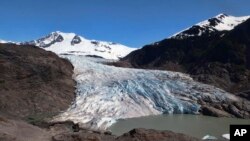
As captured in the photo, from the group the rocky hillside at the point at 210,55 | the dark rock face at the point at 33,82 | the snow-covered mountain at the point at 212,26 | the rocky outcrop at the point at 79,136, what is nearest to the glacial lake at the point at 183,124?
the dark rock face at the point at 33,82

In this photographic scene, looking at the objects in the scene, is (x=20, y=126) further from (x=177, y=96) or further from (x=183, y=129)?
(x=177, y=96)

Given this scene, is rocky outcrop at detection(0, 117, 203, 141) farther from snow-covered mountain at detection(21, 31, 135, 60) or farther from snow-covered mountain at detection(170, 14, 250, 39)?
snow-covered mountain at detection(21, 31, 135, 60)

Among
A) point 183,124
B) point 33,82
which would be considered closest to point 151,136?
point 183,124

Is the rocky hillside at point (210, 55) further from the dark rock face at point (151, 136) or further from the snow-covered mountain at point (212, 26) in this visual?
the dark rock face at point (151, 136)

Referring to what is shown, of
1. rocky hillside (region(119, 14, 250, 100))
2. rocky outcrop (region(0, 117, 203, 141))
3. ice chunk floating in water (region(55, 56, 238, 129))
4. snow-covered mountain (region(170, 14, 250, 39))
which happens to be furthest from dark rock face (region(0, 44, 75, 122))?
snow-covered mountain (region(170, 14, 250, 39))

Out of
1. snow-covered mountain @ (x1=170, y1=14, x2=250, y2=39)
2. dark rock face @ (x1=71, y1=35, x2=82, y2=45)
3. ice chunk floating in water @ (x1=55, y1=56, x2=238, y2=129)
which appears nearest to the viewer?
ice chunk floating in water @ (x1=55, y1=56, x2=238, y2=129)
